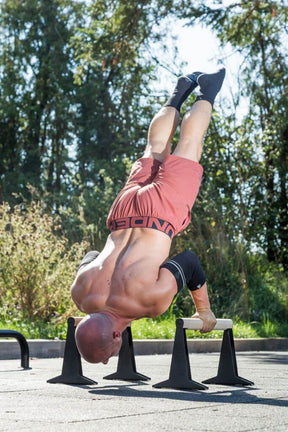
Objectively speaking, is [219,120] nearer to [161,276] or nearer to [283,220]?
[283,220]

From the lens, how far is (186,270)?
19.4 feet

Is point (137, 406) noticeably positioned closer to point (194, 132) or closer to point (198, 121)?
point (194, 132)

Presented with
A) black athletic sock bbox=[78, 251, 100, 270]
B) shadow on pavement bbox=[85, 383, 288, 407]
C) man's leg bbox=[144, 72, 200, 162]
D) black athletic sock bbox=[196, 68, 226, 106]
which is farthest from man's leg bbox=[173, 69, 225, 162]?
shadow on pavement bbox=[85, 383, 288, 407]

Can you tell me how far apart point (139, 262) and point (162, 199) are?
494 mm

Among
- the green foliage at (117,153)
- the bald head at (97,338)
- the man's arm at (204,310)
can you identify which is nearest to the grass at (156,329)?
the green foliage at (117,153)

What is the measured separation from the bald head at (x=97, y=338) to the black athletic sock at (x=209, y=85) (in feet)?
7.36

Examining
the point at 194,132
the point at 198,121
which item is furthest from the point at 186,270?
the point at 198,121

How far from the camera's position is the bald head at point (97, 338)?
17.4 feet

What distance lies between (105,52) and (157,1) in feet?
7.01

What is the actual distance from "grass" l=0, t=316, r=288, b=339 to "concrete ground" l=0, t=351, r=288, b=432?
11.7 feet

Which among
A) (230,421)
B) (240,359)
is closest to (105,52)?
(240,359)

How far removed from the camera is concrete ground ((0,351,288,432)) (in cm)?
431

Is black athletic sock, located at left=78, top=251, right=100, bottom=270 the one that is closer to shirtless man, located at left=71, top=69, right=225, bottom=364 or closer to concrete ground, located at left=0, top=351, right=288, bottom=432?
shirtless man, located at left=71, top=69, right=225, bottom=364

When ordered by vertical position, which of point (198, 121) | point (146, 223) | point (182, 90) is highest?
point (182, 90)
